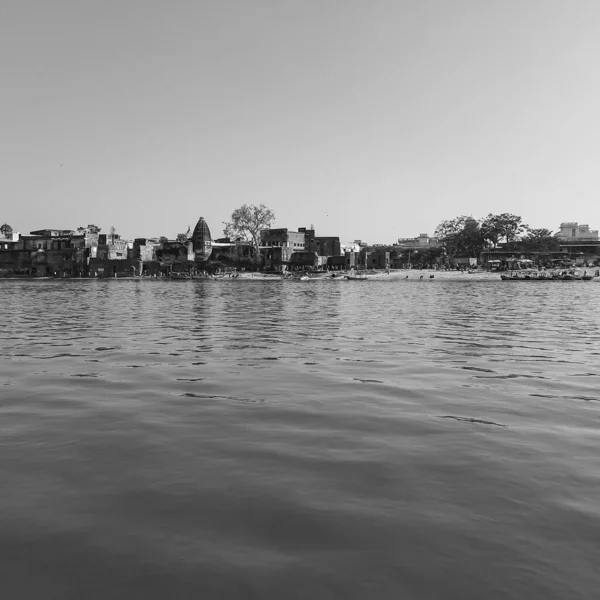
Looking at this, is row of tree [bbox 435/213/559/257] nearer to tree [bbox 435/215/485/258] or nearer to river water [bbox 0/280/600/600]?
tree [bbox 435/215/485/258]

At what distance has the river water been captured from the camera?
10.3ft

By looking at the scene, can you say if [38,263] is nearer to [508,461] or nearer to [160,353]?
[160,353]

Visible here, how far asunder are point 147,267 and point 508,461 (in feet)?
311

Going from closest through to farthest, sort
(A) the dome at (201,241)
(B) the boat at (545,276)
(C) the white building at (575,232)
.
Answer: (B) the boat at (545,276)
(A) the dome at (201,241)
(C) the white building at (575,232)

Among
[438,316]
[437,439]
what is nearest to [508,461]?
[437,439]

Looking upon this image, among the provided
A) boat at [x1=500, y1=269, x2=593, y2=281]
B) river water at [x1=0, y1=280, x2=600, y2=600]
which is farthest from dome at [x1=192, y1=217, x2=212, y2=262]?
river water at [x1=0, y1=280, x2=600, y2=600]

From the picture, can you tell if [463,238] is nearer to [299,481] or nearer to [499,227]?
[499,227]

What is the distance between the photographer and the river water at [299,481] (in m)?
3.12

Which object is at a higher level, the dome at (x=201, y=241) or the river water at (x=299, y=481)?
the dome at (x=201, y=241)

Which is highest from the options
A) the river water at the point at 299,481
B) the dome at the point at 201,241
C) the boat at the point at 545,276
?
the dome at the point at 201,241

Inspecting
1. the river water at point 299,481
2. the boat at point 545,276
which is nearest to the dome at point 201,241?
the boat at point 545,276

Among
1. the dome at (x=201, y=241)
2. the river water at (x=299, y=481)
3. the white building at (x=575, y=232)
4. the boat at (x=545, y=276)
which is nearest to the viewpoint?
the river water at (x=299, y=481)

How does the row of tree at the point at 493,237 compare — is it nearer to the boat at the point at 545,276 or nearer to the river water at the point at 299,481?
the boat at the point at 545,276

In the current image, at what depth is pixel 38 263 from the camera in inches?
3669
